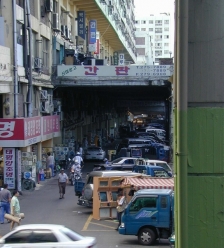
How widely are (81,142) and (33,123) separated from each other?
24.1 meters

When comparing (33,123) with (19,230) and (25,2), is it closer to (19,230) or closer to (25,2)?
(25,2)

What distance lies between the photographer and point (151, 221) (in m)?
15.0

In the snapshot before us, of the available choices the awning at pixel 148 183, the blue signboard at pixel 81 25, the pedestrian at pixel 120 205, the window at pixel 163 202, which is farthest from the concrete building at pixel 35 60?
the window at pixel 163 202

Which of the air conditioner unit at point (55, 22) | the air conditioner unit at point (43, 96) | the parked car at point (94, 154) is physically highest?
the air conditioner unit at point (55, 22)

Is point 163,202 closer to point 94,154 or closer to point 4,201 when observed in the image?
point 4,201

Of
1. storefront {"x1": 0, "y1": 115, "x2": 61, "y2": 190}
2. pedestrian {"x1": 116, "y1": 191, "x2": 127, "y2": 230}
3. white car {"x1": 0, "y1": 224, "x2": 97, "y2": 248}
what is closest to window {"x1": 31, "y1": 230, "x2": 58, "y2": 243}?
white car {"x1": 0, "y1": 224, "x2": 97, "y2": 248}

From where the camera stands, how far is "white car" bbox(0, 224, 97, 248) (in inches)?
414

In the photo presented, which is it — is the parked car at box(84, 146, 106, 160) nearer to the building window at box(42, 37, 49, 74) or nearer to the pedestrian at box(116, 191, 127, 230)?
the building window at box(42, 37, 49, 74)

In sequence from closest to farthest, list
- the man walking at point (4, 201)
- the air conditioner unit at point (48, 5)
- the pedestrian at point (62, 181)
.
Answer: the man walking at point (4, 201)
the pedestrian at point (62, 181)
the air conditioner unit at point (48, 5)

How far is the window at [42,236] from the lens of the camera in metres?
10.7

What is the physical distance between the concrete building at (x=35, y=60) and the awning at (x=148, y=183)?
7.70 metres

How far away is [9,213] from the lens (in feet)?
60.1

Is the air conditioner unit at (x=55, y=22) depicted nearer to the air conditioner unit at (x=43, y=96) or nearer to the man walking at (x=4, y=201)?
the air conditioner unit at (x=43, y=96)

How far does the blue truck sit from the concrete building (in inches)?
430
